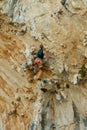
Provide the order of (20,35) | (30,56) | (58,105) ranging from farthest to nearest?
(20,35), (30,56), (58,105)

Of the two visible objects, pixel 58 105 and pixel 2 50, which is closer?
pixel 58 105

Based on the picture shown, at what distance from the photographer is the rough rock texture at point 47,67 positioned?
52.6ft

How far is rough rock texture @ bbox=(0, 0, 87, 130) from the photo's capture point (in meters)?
16.0

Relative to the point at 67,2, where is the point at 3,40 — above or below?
below

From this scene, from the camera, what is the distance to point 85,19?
18172 millimetres

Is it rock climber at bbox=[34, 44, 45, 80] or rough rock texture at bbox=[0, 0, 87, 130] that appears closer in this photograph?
rough rock texture at bbox=[0, 0, 87, 130]

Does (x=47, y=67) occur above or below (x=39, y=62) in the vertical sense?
below

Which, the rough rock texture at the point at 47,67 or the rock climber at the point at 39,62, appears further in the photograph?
the rock climber at the point at 39,62

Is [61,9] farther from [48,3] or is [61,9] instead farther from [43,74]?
[43,74]

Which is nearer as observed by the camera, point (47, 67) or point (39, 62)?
point (39, 62)

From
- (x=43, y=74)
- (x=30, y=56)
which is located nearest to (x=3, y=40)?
(x=30, y=56)

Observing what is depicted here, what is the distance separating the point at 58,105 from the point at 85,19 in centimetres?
486

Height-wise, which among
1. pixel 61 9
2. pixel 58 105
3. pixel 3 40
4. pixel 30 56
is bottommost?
pixel 58 105

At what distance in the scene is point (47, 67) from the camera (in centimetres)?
1748
